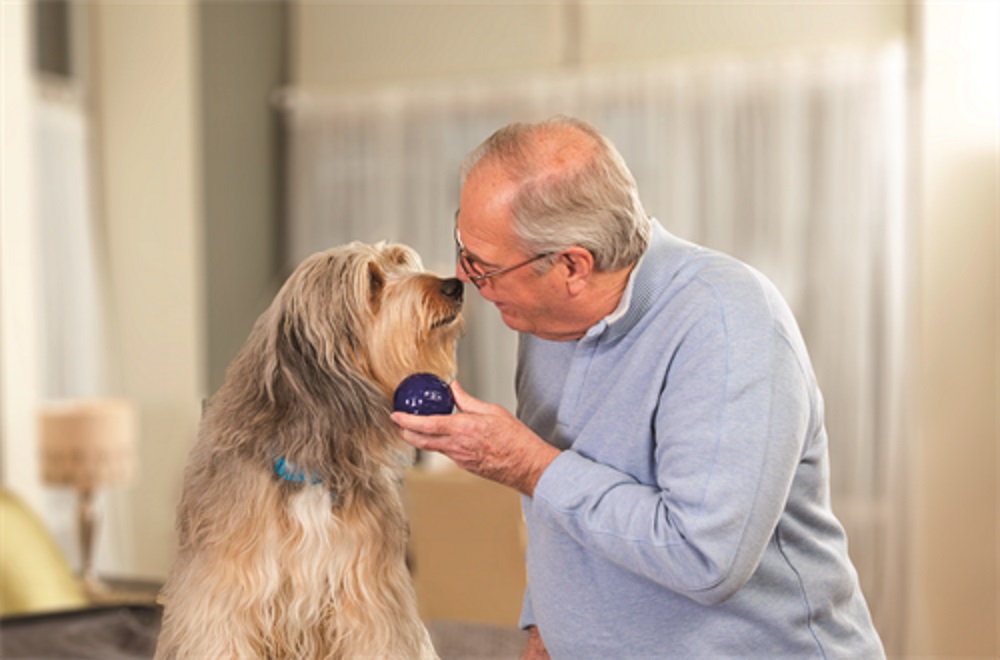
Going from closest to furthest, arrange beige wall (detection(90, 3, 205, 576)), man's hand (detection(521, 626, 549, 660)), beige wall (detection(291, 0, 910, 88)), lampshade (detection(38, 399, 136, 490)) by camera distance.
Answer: man's hand (detection(521, 626, 549, 660))
lampshade (detection(38, 399, 136, 490))
beige wall (detection(291, 0, 910, 88))
beige wall (detection(90, 3, 205, 576))

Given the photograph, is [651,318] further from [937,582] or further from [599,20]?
[599,20]

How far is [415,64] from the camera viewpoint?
5.98 metres

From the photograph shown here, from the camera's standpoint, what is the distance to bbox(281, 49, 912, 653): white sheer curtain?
4.99 metres

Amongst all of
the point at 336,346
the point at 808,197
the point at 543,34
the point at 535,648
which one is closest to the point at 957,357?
the point at 808,197

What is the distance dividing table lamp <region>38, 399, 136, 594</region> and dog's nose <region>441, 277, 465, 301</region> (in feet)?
10.7

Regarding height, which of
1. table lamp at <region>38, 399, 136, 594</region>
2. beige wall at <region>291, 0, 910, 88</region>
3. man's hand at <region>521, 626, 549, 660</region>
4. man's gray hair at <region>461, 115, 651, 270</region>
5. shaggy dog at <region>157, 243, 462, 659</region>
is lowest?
table lamp at <region>38, 399, 136, 594</region>

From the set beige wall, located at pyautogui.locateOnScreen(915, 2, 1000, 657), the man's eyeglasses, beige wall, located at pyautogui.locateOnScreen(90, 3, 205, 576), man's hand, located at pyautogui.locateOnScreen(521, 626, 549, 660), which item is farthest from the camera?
beige wall, located at pyautogui.locateOnScreen(90, 3, 205, 576)

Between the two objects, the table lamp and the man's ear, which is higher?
the man's ear

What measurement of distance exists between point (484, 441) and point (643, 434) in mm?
221

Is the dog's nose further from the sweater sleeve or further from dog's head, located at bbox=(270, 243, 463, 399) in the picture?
the sweater sleeve

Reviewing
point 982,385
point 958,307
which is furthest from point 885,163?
point 982,385

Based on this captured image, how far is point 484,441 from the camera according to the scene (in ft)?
4.46

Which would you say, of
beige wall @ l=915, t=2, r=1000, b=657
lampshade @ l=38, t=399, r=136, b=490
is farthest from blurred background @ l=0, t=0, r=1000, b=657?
lampshade @ l=38, t=399, r=136, b=490

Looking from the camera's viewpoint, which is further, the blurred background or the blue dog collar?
the blurred background
